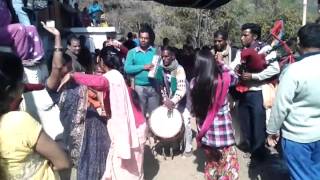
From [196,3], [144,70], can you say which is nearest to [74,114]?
[144,70]

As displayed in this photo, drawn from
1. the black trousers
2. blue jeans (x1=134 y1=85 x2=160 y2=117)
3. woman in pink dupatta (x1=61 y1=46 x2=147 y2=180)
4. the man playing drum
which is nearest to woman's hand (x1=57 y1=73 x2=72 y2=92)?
woman in pink dupatta (x1=61 y1=46 x2=147 y2=180)

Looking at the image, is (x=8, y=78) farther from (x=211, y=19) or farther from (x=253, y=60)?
(x=211, y=19)

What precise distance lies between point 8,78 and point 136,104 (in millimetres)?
2770

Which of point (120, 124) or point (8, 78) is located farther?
point (120, 124)

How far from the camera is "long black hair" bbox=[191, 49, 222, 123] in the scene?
14.9 ft

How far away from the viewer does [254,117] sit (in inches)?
235

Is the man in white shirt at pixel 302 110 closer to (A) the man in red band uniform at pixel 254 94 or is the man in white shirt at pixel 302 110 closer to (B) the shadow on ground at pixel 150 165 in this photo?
(A) the man in red band uniform at pixel 254 94

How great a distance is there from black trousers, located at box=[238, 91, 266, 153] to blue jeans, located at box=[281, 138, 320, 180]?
201cm

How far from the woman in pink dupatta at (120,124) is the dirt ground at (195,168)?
962 millimetres

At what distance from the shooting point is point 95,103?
4.99m

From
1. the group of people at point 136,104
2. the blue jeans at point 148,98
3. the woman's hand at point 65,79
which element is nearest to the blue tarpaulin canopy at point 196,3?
the group of people at point 136,104

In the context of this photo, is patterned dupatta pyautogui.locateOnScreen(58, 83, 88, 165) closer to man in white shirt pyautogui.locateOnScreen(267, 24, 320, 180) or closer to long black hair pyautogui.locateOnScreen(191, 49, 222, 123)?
long black hair pyautogui.locateOnScreen(191, 49, 222, 123)

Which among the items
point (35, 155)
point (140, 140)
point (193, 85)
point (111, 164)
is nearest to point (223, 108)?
point (193, 85)

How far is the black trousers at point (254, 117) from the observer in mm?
5875
